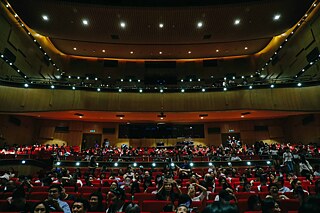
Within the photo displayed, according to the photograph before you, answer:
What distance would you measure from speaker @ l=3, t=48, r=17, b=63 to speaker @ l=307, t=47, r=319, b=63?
65.8 feet

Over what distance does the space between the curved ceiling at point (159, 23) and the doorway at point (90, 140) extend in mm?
8025

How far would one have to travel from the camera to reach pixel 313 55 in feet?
45.5

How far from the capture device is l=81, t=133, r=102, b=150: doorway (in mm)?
19750

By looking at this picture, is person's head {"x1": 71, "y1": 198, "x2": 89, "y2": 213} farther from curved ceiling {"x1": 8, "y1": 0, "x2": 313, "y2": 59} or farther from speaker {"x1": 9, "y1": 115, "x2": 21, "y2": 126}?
speaker {"x1": 9, "y1": 115, "x2": 21, "y2": 126}

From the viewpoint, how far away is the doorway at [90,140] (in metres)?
19.8

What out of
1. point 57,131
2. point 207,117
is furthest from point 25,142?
point 207,117

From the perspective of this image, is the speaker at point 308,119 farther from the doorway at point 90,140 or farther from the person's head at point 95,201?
the doorway at point 90,140

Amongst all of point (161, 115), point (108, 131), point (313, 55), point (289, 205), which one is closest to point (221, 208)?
point (289, 205)

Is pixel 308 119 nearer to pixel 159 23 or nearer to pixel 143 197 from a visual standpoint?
pixel 159 23

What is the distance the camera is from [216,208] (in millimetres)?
1435

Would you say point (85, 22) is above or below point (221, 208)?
above

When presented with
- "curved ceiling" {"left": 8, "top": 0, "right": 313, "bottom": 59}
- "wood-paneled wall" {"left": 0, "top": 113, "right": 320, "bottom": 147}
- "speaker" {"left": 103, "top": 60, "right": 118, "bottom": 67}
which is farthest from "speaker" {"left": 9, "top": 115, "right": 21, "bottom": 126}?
"speaker" {"left": 103, "top": 60, "right": 118, "bottom": 67}

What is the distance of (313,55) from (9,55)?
20.3 metres

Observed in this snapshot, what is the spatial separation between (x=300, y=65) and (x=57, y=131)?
2051 centimetres
